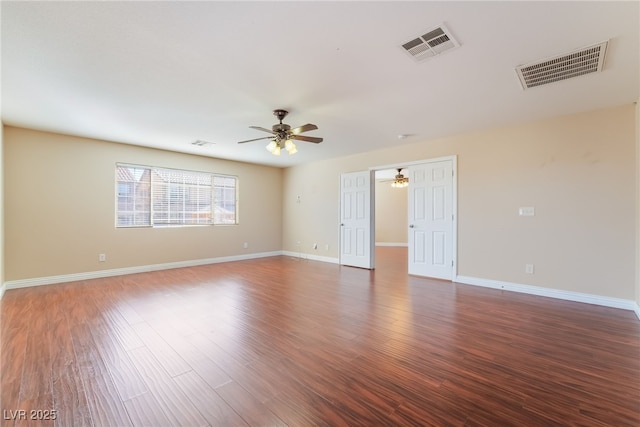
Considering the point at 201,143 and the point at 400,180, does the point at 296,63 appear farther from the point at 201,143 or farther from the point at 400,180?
the point at 400,180

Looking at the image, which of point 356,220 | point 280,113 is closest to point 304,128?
point 280,113

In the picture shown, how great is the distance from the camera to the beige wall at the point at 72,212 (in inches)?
173

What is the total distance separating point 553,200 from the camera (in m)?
3.95

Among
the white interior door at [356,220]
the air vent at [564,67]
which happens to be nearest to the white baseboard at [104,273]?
the white interior door at [356,220]

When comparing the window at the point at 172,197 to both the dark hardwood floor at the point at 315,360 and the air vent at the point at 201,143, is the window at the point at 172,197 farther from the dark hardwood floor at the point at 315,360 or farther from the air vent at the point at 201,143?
the dark hardwood floor at the point at 315,360

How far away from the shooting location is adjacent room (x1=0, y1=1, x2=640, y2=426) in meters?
1.85

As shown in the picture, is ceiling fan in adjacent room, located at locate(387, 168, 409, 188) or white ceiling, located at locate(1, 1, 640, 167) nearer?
white ceiling, located at locate(1, 1, 640, 167)

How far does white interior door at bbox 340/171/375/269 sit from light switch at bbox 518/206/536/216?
2.79m

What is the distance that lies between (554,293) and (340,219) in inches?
163

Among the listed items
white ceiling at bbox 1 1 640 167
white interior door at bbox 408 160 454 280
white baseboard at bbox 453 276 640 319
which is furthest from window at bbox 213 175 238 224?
white baseboard at bbox 453 276 640 319

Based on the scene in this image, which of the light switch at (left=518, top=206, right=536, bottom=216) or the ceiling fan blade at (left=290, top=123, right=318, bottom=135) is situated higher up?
the ceiling fan blade at (left=290, top=123, right=318, bottom=135)

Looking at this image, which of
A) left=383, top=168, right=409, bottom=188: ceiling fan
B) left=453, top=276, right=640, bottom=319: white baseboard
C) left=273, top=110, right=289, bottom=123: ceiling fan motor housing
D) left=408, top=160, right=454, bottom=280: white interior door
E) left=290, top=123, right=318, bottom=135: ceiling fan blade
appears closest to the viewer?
left=290, top=123, right=318, bottom=135: ceiling fan blade

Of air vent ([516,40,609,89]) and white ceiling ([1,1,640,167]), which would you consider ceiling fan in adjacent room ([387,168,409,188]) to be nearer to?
white ceiling ([1,1,640,167])

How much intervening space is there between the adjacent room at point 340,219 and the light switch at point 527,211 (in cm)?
6
